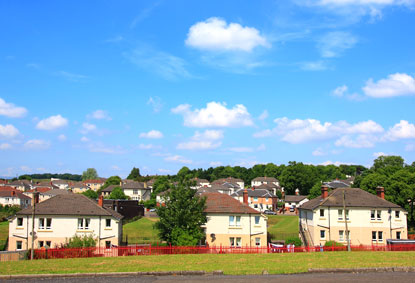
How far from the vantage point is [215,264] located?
27.1 m

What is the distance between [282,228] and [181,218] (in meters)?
32.2

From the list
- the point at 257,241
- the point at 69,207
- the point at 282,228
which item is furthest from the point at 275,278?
the point at 282,228

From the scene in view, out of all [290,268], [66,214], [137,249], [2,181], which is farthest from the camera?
[2,181]

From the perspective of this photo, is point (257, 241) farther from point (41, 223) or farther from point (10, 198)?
point (10, 198)

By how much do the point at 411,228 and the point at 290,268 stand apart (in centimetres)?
4395

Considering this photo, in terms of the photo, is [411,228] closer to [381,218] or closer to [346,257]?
[381,218]

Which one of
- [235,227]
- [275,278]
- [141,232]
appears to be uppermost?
[235,227]

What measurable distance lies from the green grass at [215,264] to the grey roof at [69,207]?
15.5 meters

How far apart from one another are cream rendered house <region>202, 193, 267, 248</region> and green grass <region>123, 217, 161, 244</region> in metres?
8.87

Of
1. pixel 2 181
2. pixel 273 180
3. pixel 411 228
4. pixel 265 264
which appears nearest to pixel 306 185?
pixel 273 180

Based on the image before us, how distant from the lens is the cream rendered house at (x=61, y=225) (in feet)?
144

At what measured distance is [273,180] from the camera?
543ft

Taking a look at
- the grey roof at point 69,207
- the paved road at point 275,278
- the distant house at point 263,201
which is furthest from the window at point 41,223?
the distant house at point 263,201

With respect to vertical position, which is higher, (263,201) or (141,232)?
(263,201)
